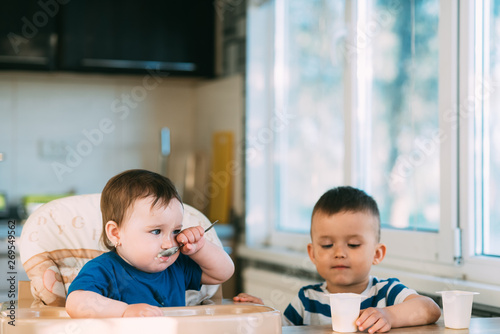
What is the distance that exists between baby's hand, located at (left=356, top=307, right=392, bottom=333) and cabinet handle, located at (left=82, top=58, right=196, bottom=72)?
235 centimetres

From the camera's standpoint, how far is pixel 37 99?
11.5 feet

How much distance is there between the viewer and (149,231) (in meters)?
1.37

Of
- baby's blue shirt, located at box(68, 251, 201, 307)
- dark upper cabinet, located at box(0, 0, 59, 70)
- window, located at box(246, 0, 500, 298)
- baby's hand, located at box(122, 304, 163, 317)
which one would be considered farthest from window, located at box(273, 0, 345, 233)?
baby's hand, located at box(122, 304, 163, 317)

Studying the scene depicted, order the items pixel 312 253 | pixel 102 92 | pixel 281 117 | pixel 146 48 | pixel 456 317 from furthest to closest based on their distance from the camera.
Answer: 1. pixel 102 92
2. pixel 146 48
3. pixel 281 117
4. pixel 312 253
5. pixel 456 317

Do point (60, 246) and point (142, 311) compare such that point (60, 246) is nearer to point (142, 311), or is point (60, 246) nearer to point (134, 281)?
point (134, 281)

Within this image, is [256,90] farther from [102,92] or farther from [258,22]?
[102,92]

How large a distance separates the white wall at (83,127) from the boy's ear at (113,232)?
2123mm

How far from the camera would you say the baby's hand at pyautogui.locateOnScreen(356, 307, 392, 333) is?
129 cm

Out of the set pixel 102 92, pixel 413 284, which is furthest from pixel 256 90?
pixel 413 284

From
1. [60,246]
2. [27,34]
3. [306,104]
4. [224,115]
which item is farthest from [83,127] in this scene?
[60,246]

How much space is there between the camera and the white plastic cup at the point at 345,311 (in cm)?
128

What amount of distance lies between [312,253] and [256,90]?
1.57m

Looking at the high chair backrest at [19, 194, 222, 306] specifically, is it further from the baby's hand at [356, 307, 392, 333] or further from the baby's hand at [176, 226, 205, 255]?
the baby's hand at [356, 307, 392, 333]

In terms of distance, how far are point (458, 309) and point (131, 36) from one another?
2441 mm
